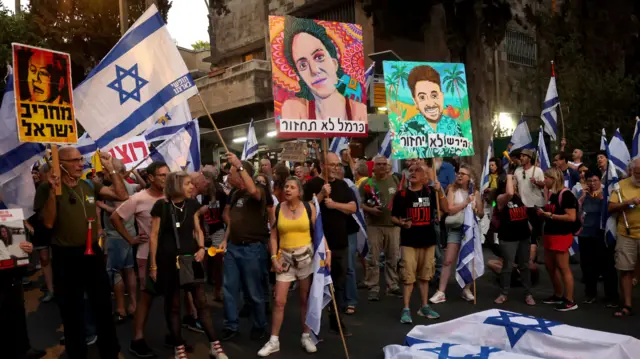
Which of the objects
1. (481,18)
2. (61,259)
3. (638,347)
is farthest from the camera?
(481,18)

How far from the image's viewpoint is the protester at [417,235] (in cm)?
665

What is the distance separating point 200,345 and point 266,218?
5.29 ft

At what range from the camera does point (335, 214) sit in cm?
645

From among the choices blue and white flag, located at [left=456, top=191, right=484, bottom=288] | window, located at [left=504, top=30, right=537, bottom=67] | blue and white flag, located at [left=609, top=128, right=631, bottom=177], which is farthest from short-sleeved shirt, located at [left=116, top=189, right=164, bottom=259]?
window, located at [left=504, top=30, right=537, bottom=67]

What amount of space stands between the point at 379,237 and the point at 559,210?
2.55 m

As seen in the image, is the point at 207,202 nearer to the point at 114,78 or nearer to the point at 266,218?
the point at 266,218

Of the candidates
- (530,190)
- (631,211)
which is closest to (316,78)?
(530,190)

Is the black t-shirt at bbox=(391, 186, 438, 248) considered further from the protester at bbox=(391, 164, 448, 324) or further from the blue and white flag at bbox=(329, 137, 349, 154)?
the blue and white flag at bbox=(329, 137, 349, 154)

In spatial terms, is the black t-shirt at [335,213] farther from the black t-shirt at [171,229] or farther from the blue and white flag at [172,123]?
the blue and white flag at [172,123]

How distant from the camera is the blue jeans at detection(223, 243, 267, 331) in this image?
20.0 ft

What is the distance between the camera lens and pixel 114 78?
5770 millimetres

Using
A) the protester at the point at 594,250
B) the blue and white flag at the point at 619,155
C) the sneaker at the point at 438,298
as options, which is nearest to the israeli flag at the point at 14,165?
the sneaker at the point at 438,298

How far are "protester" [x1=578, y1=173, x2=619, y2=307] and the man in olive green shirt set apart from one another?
2672mm

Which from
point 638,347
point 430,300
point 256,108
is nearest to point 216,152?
point 256,108
